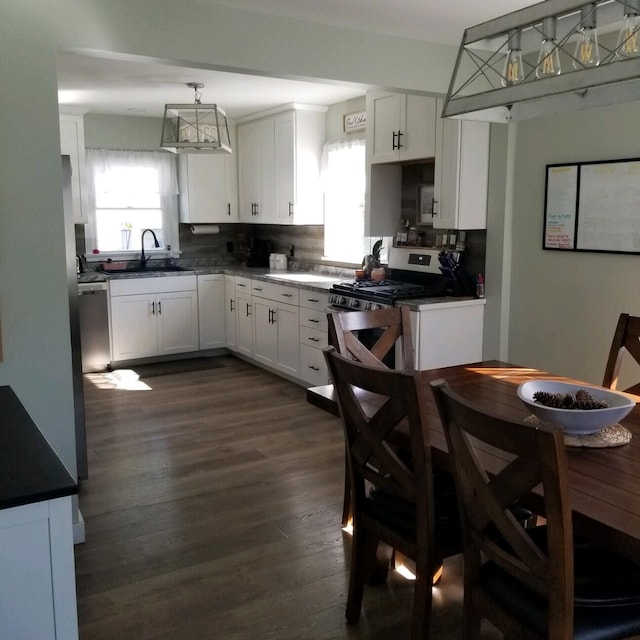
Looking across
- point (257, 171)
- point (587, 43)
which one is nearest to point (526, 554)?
point (587, 43)

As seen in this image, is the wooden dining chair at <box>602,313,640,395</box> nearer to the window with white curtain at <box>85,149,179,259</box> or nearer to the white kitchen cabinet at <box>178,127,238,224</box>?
the white kitchen cabinet at <box>178,127,238,224</box>

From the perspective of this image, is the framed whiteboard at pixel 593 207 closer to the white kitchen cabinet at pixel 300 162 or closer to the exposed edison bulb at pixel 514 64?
the exposed edison bulb at pixel 514 64

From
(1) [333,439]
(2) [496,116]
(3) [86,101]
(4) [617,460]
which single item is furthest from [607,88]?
(3) [86,101]

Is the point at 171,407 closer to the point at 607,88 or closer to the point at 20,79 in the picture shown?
the point at 20,79

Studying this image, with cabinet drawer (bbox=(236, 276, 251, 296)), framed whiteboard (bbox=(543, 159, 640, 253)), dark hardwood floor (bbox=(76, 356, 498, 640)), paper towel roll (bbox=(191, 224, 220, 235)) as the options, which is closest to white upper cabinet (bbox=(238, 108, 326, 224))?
cabinet drawer (bbox=(236, 276, 251, 296))

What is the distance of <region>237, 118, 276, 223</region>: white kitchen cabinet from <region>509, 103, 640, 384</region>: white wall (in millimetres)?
2733

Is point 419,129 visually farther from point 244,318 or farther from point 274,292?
point 244,318

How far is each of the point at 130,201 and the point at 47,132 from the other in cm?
402

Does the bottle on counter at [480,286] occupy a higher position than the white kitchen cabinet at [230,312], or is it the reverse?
the bottle on counter at [480,286]

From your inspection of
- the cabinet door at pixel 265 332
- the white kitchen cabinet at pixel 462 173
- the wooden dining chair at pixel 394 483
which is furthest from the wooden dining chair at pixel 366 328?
the cabinet door at pixel 265 332

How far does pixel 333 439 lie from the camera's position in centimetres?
426

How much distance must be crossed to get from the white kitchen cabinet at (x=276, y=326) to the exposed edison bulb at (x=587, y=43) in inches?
141

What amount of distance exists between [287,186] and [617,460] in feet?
15.1

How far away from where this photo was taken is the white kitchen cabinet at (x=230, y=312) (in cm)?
642
